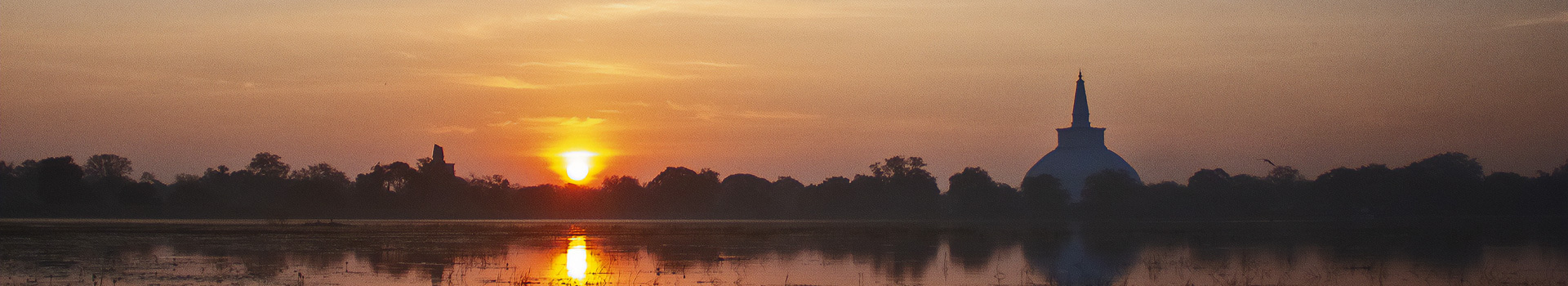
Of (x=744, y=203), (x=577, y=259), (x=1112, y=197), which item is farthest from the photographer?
(x=744, y=203)

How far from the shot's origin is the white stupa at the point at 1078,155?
177 metres

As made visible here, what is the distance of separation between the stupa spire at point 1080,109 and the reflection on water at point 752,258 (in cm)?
13260

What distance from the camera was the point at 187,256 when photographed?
36.3 m

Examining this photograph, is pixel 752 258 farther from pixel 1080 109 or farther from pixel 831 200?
pixel 1080 109

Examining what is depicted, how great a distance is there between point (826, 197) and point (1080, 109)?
7951 cm

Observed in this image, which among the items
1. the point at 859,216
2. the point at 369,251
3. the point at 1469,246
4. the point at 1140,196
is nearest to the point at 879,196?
the point at 859,216

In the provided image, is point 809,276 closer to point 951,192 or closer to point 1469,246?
point 1469,246

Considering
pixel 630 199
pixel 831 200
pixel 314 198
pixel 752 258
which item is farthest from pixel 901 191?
pixel 752 258

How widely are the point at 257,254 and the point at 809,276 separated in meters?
17.2

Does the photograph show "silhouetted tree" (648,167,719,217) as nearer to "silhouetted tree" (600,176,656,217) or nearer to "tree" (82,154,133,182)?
"silhouetted tree" (600,176,656,217)

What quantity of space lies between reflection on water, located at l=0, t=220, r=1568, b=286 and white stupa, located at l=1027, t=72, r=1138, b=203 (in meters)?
117

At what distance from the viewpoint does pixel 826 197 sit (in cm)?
12600

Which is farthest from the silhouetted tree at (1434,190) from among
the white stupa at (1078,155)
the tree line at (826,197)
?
the white stupa at (1078,155)

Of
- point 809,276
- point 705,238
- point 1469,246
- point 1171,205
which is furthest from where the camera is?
point 1171,205
